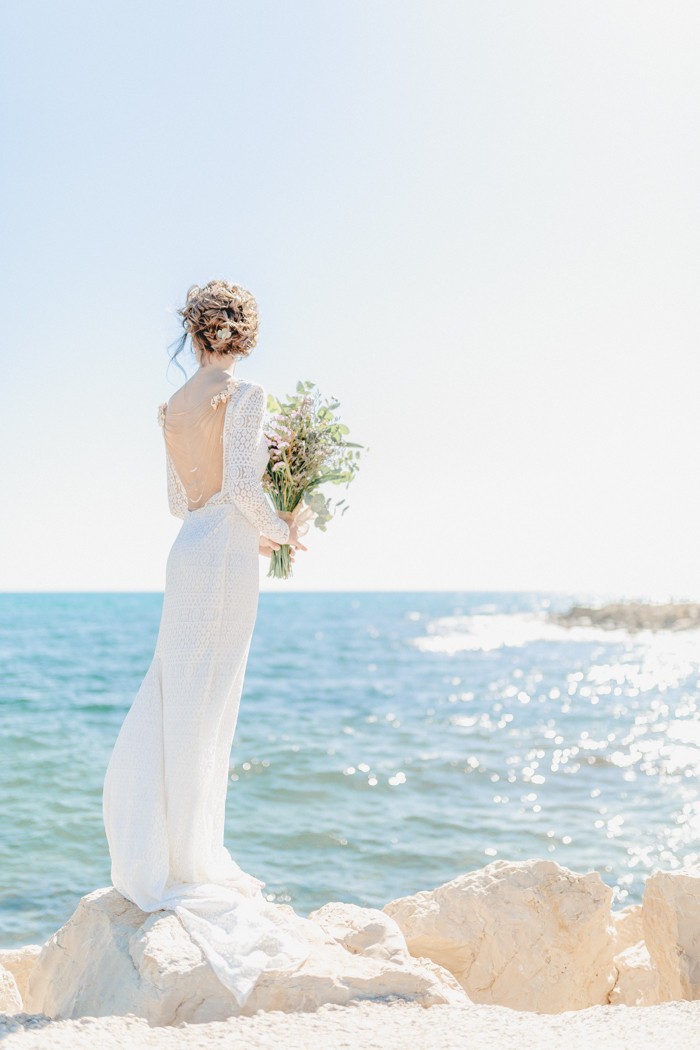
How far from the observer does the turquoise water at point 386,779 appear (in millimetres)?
8742

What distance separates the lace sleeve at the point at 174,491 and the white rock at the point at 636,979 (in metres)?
3.68

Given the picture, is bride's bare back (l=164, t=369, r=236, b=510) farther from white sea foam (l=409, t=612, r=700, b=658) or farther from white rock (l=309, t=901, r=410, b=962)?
white sea foam (l=409, t=612, r=700, b=658)

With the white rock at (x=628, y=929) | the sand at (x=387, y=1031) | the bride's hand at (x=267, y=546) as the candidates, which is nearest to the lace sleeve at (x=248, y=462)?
the bride's hand at (x=267, y=546)

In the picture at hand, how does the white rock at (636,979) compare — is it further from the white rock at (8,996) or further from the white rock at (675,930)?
the white rock at (8,996)

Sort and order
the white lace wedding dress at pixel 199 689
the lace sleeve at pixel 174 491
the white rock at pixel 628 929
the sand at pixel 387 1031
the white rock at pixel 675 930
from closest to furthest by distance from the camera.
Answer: the sand at pixel 387 1031, the white lace wedding dress at pixel 199 689, the white rock at pixel 675 930, the lace sleeve at pixel 174 491, the white rock at pixel 628 929

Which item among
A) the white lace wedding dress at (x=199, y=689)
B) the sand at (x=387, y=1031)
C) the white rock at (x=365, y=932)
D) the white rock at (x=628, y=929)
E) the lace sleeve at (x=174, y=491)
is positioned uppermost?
the lace sleeve at (x=174, y=491)

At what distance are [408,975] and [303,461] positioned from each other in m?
2.53

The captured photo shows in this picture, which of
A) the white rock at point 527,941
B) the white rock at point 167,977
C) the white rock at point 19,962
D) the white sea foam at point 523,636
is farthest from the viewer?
the white sea foam at point 523,636

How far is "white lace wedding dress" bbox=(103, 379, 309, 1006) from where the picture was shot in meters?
4.18

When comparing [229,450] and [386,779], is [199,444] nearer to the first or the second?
[229,450]

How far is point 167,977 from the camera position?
3.63m

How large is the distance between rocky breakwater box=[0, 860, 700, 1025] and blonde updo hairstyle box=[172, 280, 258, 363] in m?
2.77

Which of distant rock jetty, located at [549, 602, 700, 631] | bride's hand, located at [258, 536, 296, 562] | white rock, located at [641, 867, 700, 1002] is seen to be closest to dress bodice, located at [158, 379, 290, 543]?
bride's hand, located at [258, 536, 296, 562]

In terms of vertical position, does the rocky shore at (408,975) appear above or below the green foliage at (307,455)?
below
